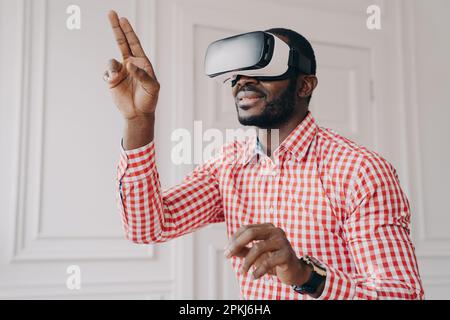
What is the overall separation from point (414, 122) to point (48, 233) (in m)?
1.52

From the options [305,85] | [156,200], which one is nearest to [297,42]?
[305,85]

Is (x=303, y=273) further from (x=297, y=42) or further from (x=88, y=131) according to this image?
(x=88, y=131)

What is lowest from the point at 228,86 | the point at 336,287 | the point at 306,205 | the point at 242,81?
the point at 336,287

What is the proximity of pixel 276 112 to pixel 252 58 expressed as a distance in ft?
0.47

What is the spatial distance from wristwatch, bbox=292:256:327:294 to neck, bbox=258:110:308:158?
38 centimetres

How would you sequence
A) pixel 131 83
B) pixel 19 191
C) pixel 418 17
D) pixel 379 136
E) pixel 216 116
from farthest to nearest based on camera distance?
pixel 418 17
pixel 379 136
pixel 216 116
pixel 19 191
pixel 131 83

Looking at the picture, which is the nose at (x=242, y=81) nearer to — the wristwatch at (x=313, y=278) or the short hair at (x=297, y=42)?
the short hair at (x=297, y=42)

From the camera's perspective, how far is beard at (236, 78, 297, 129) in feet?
3.40

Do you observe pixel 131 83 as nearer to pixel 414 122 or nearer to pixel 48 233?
pixel 48 233

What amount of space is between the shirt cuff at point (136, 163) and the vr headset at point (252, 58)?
211 mm

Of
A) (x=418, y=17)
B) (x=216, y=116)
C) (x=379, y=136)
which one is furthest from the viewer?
(x=418, y=17)

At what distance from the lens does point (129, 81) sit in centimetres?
87

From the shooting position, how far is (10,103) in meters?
1.63
